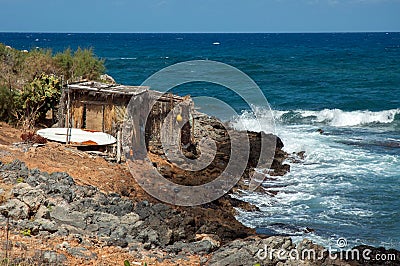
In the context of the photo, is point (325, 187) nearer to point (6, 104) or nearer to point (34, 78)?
point (6, 104)

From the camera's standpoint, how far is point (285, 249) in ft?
35.2

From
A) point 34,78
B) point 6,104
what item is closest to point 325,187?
A: point 6,104

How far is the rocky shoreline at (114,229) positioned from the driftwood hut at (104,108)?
4.15 meters

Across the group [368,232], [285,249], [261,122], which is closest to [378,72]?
[261,122]

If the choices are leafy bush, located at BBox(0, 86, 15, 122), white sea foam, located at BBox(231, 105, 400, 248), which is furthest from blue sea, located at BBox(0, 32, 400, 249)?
leafy bush, located at BBox(0, 86, 15, 122)

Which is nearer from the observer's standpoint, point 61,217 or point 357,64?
point 61,217

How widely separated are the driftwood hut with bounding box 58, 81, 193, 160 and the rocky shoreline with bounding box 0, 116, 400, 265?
13.6ft

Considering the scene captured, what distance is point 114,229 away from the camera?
11.5m

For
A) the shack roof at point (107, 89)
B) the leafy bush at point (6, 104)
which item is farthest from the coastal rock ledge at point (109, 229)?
the leafy bush at point (6, 104)

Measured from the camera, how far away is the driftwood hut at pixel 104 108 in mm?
18375

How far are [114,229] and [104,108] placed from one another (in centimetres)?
776

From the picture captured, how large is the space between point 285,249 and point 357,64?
55.7m

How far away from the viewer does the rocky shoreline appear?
10.2 meters

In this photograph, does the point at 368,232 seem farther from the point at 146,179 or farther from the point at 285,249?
the point at 146,179
